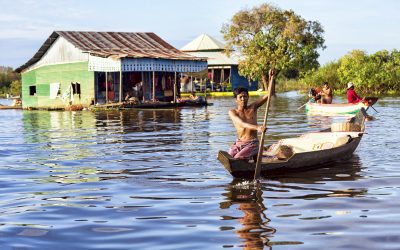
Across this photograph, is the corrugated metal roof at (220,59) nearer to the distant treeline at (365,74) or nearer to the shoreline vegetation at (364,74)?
the shoreline vegetation at (364,74)

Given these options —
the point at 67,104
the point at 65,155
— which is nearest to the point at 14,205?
the point at 65,155

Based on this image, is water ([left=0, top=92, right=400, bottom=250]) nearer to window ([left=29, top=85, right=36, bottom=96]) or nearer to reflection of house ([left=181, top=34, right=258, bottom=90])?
window ([left=29, top=85, right=36, bottom=96])

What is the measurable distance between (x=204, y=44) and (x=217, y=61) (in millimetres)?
4032

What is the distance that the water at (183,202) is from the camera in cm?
589

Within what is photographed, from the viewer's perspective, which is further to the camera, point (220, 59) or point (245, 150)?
point (220, 59)

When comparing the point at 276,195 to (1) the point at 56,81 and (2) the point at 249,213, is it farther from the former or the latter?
(1) the point at 56,81

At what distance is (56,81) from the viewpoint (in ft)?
118

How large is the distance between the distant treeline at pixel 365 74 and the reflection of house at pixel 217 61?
587 cm

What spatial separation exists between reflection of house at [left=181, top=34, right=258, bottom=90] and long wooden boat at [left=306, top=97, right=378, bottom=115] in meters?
26.1

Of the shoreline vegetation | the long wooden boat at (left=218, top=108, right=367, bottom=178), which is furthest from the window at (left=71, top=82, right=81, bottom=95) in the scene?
the long wooden boat at (left=218, top=108, right=367, bottom=178)

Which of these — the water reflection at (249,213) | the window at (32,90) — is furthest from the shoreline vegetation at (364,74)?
the water reflection at (249,213)

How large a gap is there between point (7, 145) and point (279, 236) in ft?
37.3

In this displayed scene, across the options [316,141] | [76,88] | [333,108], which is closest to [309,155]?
[316,141]

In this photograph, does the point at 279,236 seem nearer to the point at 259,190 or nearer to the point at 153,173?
the point at 259,190
